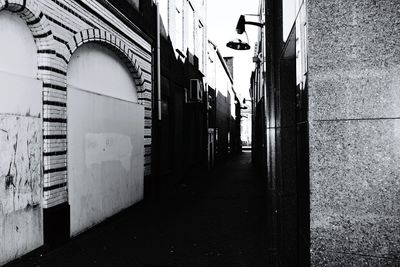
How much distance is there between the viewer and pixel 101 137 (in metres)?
7.61

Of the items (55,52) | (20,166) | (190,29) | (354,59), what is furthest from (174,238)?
(190,29)

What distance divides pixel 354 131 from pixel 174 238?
4163 millimetres

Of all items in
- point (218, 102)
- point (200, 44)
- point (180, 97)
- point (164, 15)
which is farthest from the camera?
point (218, 102)

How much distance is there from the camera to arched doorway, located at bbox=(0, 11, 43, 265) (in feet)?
16.3

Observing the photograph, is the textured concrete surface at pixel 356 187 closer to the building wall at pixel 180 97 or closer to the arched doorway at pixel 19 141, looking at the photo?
the arched doorway at pixel 19 141

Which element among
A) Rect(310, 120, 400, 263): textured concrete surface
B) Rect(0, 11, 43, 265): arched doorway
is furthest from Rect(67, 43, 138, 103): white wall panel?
Rect(310, 120, 400, 263): textured concrete surface

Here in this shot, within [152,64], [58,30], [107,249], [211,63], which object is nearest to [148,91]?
[152,64]

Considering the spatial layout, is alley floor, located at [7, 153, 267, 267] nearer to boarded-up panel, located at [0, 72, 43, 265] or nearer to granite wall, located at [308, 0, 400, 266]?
boarded-up panel, located at [0, 72, 43, 265]

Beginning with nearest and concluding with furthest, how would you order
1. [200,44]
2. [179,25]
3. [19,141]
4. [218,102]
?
[19,141], [179,25], [200,44], [218,102]

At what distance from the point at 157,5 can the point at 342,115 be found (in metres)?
9.08

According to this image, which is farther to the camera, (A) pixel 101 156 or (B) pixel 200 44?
(B) pixel 200 44

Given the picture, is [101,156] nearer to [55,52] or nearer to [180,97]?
[55,52]

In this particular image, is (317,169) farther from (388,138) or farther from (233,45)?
(233,45)

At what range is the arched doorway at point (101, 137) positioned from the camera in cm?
659
